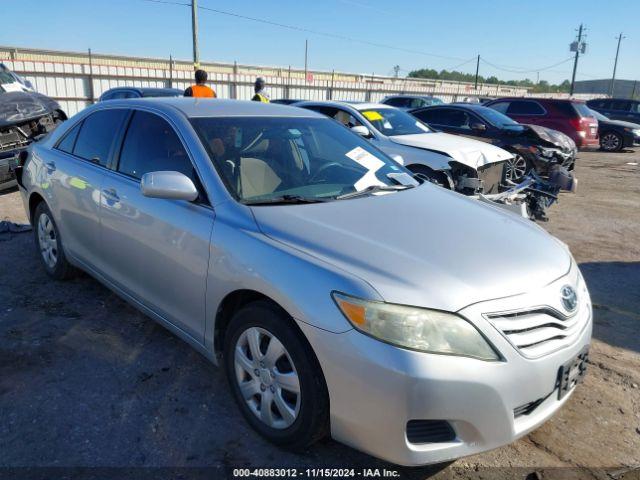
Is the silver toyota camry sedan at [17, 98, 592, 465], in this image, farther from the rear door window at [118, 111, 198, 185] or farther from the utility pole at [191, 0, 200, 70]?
the utility pole at [191, 0, 200, 70]

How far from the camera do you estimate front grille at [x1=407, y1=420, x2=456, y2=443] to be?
200 centimetres

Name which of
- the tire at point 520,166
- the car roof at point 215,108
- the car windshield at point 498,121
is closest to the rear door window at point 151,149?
the car roof at point 215,108

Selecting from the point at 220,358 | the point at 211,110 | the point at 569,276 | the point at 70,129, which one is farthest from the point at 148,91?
the point at 569,276

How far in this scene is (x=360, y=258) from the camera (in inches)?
87.3

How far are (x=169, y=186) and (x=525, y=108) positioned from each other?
1402 centimetres

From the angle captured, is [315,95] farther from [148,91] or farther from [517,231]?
[517,231]

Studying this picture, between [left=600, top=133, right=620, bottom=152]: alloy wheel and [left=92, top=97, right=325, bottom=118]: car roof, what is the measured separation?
55.8 feet

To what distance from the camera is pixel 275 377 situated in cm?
238

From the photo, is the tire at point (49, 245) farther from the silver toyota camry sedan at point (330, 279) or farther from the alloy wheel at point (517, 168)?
the alloy wheel at point (517, 168)

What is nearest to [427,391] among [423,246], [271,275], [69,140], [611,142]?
[423,246]

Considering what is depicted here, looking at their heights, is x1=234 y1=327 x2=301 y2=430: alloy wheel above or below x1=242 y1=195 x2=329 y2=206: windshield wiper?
below

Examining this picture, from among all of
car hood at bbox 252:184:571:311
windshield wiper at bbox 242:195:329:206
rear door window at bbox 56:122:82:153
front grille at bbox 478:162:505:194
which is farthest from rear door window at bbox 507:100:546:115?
windshield wiper at bbox 242:195:329:206

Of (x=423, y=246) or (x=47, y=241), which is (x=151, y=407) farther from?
(x=47, y=241)

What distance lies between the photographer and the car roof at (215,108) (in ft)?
10.7
